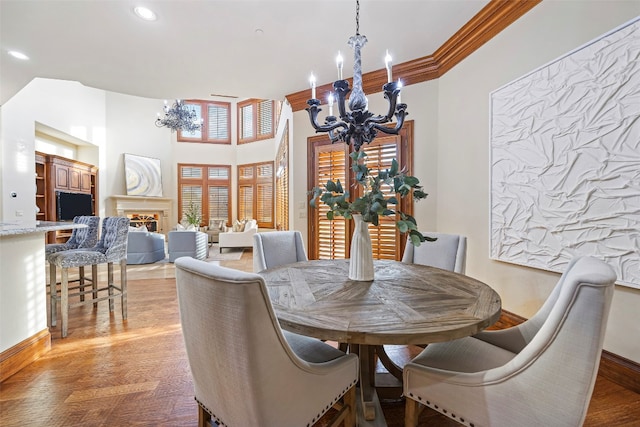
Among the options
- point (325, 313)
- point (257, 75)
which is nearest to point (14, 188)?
point (257, 75)

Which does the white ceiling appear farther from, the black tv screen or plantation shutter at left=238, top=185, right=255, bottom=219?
plantation shutter at left=238, top=185, right=255, bottom=219

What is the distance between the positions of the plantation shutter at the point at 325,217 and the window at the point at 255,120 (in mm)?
5653

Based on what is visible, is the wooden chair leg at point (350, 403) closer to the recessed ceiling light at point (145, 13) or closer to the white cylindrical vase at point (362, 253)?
the white cylindrical vase at point (362, 253)

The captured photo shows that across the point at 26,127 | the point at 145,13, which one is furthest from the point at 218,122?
the point at 145,13

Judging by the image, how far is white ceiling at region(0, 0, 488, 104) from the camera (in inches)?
90.9

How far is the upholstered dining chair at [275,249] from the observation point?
220 cm

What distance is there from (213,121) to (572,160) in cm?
991

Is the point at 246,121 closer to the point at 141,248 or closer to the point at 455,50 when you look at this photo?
the point at 141,248

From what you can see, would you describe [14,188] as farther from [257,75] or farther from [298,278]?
[298,278]

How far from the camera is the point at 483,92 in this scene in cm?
266

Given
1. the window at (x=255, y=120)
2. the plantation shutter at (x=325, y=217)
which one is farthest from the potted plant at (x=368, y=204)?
the window at (x=255, y=120)

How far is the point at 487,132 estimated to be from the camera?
103 inches

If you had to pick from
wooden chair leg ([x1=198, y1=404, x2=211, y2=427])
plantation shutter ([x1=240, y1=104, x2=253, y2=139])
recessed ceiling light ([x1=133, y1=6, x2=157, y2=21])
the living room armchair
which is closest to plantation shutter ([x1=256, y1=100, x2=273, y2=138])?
plantation shutter ([x1=240, y1=104, x2=253, y2=139])

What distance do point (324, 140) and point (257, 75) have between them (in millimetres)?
1128
